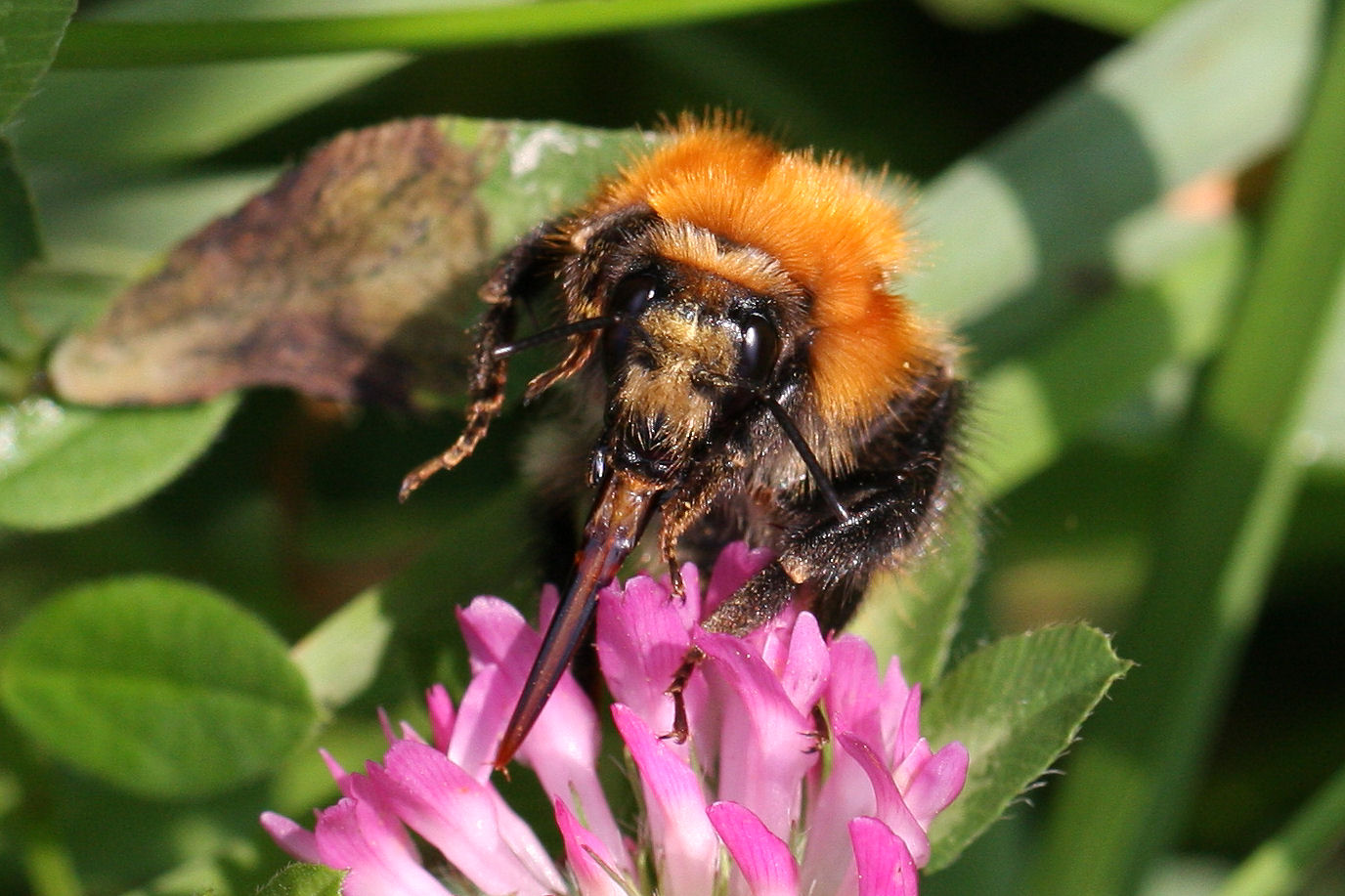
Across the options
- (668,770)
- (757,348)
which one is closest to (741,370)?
(757,348)

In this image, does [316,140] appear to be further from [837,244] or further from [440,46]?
[837,244]

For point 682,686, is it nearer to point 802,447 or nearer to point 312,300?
point 802,447

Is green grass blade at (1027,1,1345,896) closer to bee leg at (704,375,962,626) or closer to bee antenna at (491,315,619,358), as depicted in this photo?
bee leg at (704,375,962,626)

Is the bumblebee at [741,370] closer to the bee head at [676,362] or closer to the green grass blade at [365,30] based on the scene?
the bee head at [676,362]

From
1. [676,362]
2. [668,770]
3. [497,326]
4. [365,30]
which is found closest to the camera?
[676,362]

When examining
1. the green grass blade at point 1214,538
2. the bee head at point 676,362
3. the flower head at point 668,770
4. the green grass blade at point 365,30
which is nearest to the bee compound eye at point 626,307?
the bee head at point 676,362

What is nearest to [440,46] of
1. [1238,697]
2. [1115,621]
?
[1115,621]
